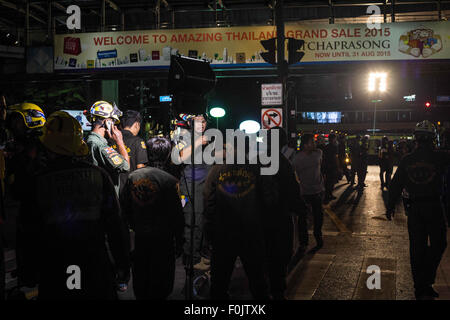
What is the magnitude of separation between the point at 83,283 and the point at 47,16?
16.7 meters

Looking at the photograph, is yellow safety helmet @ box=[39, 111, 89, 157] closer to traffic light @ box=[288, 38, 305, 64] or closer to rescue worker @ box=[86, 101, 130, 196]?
rescue worker @ box=[86, 101, 130, 196]

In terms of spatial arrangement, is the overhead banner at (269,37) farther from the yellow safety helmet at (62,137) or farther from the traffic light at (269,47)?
the yellow safety helmet at (62,137)

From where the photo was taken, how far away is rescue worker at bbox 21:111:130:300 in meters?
2.69

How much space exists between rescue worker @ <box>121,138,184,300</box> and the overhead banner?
10.3m

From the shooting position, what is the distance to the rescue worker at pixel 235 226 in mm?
4012

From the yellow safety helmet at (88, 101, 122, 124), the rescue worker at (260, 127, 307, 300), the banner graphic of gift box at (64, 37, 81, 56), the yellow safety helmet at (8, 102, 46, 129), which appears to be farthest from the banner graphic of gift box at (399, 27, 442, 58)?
the yellow safety helmet at (8, 102, 46, 129)

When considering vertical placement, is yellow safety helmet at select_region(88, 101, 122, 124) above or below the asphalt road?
above

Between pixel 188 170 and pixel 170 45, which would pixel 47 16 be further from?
pixel 188 170

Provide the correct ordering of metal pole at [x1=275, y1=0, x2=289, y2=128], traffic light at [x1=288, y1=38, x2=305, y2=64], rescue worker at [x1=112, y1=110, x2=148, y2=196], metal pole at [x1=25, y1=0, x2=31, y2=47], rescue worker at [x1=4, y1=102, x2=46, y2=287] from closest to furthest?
rescue worker at [x1=4, y1=102, x2=46, y2=287], rescue worker at [x1=112, y1=110, x2=148, y2=196], traffic light at [x1=288, y1=38, x2=305, y2=64], metal pole at [x1=275, y1=0, x2=289, y2=128], metal pole at [x1=25, y1=0, x2=31, y2=47]

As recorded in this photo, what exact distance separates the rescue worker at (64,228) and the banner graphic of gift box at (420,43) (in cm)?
1318

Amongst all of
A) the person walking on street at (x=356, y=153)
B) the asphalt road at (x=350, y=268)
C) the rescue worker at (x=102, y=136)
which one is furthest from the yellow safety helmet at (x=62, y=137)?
the person walking on street at (x=356, y=153)

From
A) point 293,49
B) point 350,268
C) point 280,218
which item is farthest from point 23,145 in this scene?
point 293,49

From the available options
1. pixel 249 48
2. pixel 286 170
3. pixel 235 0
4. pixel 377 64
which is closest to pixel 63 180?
pixel 286 170
